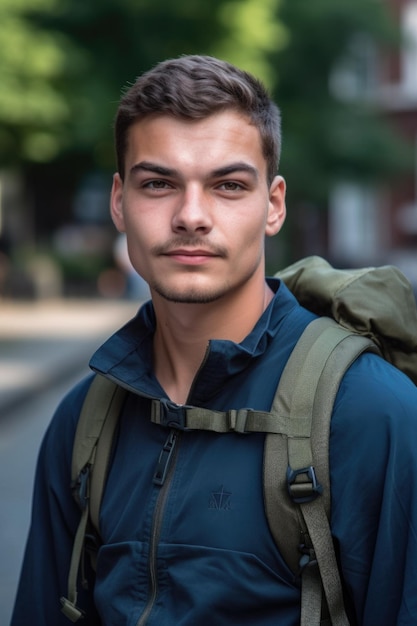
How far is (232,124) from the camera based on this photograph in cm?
204

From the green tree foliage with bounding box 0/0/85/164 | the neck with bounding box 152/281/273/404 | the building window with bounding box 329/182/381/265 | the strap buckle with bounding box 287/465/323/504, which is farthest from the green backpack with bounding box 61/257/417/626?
the building window with bounding box 329/182/381/265

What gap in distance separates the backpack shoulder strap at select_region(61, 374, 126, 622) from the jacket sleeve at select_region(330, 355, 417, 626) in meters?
0.46

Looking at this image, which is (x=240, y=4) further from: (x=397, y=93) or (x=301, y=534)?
(x=301, y=534)

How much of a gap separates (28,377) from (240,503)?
1193cm

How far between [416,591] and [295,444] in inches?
11.6

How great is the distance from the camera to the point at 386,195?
43156 millimetres

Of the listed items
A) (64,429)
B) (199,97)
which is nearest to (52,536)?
(64,429)

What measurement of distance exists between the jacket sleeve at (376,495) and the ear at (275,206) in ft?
1.37

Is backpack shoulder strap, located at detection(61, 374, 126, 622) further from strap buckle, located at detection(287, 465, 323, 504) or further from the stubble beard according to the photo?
strap buckle, located at detection(287, 465, 323, 504)

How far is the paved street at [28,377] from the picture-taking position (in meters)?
7.07

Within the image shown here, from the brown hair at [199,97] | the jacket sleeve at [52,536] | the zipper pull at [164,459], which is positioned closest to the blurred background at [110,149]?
the jacket sleeve at [52,536]

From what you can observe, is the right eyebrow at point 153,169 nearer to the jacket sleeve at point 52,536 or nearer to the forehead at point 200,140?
the forehead at point 200,140

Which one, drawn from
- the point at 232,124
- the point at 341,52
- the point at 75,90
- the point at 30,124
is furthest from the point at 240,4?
the point at 232,124

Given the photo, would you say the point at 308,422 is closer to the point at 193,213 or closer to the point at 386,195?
the point at 193,213
